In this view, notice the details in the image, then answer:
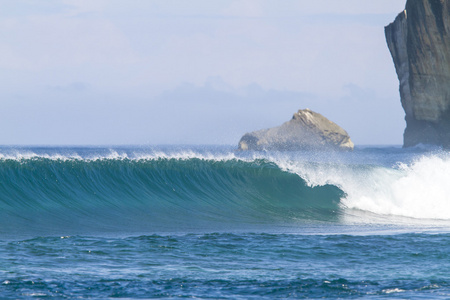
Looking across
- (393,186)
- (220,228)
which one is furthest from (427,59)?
(220,228)

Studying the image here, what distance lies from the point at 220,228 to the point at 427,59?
178ft

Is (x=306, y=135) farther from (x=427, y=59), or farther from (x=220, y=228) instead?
(x=220, y=228)

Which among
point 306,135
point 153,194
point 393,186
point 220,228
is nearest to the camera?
point 220,228

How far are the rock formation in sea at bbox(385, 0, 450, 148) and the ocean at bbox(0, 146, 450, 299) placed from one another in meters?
42.6

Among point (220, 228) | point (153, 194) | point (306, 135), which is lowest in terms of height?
point (220, 228)

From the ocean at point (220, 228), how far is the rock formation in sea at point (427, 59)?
1677 inches

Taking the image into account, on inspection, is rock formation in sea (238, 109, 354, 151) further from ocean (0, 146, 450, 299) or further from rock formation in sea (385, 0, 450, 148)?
ocean (0, 146, 450, 299)

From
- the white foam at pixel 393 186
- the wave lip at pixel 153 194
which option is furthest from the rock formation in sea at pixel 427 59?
Answer: the wave lip at pixel 153 194

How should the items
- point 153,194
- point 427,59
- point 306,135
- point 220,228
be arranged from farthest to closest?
point 306,135
point 427,59
point 153,194
point 220,228

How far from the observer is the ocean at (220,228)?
6.75 meters

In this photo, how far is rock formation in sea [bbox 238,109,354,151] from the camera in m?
92.1

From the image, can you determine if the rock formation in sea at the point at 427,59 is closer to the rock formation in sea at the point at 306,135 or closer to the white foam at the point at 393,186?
the rock formation in sea at the point at 306,135

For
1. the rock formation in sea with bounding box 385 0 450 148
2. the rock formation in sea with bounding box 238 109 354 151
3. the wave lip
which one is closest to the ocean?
Answer: the wave lip

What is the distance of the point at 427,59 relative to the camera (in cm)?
6047
